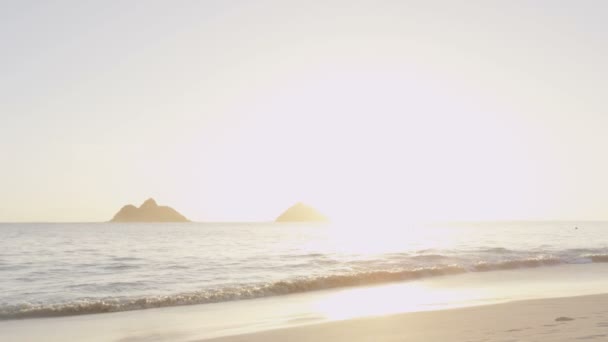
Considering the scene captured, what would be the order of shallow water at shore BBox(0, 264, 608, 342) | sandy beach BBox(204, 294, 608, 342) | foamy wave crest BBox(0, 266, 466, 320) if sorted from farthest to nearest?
foamy wave crest BBox(0, 266, 466, 320)
shallow water at shore BBox(0, 264, 608, 342)
sandy beach BBox(204, 294, 608, 342)

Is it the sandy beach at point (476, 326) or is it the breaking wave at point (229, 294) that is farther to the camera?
the breaking wave at point (229, 294)

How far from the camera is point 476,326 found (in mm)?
12547

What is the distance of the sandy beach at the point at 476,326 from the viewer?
10945 millimetres

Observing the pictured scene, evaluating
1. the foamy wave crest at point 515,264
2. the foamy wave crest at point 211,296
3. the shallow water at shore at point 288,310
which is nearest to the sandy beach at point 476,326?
the shallow water at shore at point 288,310

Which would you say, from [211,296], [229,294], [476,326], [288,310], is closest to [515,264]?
[229,294]

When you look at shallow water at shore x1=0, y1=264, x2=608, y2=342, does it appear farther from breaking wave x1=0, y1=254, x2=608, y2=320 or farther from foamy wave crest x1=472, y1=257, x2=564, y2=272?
foamy wave crest x1=472, y1=257, x2=564, y2=272

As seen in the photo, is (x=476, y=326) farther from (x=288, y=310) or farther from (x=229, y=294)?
(x=229, y=294)

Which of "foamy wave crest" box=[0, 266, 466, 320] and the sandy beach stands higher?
the sandy beach

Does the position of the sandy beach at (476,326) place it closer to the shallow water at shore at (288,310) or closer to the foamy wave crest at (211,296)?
the shallow water at shore at (288,310)

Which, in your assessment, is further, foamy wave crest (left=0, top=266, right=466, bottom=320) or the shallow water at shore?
foamy wave crest (left=0, top=266, right=466, bottom=320)

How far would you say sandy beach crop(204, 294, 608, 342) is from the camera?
10.9m

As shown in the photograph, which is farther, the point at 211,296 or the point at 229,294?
the point at 229,294

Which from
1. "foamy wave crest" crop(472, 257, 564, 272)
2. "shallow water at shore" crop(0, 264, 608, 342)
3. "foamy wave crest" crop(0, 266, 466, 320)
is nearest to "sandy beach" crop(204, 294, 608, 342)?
"shallow water at shore" crop(0, 264, 608, 342)

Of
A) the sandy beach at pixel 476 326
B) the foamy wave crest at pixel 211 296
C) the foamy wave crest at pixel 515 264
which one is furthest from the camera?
the foamy wave crest at pixel 515 264
